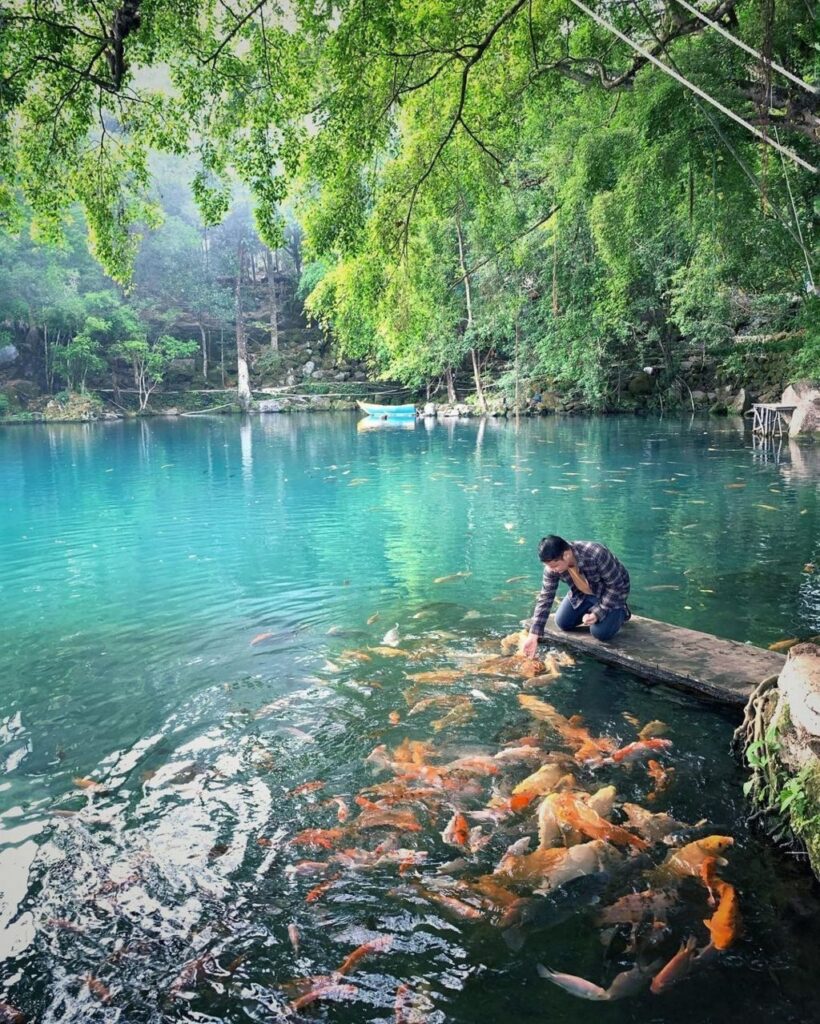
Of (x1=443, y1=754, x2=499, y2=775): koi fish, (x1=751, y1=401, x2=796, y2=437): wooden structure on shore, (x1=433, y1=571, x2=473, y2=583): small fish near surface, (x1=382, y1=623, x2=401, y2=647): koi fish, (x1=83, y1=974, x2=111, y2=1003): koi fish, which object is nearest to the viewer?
(x1=83, y1=974, x2=111, y2=1003): koi fish

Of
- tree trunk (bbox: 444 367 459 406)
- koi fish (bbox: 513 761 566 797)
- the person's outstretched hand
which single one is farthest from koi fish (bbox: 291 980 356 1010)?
tree trunk (bbox: 444 367 459 406)

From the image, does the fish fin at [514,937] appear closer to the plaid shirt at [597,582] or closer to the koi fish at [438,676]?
the koi fish at [438,676]

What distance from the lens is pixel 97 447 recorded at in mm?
30594

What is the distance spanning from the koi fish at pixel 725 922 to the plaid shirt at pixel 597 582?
9.83ft

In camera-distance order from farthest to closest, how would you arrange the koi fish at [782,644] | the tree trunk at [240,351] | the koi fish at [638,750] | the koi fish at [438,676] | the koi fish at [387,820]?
the tree trunk at [240,351]
the koi fish at [782,644]
the koi fish at [438,676]
the koi fish at [638,750]
the koi fish at [387,820]

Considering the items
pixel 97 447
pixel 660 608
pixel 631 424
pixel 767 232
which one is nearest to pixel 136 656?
pixel 660 608

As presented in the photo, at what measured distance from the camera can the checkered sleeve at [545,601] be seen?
6438 millimetres

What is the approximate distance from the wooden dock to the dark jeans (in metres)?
0.07

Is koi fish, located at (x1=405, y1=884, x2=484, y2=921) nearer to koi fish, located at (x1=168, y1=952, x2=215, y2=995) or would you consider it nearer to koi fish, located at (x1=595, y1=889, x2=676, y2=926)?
koi fish, located at (x1=595, y1=889, x2=676, y2=926)

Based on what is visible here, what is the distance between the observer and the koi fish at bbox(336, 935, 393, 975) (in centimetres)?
350

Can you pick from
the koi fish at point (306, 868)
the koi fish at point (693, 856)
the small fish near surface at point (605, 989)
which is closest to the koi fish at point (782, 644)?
the koi fish at point (693, 856)

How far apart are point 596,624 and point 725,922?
3.42 m

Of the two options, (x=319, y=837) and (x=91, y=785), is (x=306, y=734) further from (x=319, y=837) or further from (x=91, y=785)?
(x=91, y=785)

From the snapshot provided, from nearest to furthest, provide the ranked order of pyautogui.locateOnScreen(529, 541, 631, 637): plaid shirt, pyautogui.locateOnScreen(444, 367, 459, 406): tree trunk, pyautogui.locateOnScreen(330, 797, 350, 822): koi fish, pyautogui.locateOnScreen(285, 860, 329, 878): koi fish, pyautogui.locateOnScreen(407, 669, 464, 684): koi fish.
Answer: pyautogui.locateOnScreen(285, 860, 329, 878): koi fish
pyautogui.locateOnScreen(330, 797, 350, 822): koi fish
pyautogui.locateOnScreen(529, 541, 631, 637): plaid shirt
pyautogui.locateOnScreen(407, 669, 464, 684): koi fish
pyautogui.locateOnScreen(444, 367, 459, 406): tree trunk
